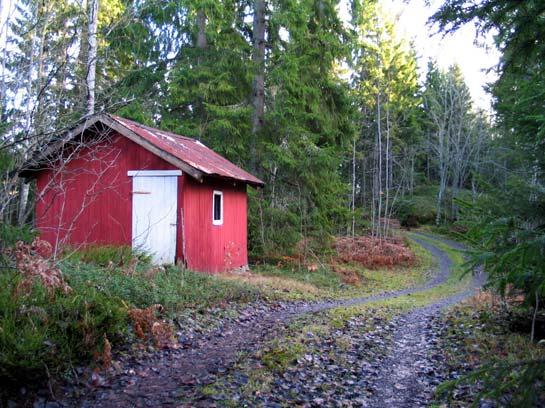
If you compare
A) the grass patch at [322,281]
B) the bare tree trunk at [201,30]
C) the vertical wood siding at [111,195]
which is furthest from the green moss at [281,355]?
the bare tree trunk at [201,30]

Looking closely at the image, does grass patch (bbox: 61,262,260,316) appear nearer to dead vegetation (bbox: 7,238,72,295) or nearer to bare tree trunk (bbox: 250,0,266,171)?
dead vegetation (bbox: 7,238,72,295)

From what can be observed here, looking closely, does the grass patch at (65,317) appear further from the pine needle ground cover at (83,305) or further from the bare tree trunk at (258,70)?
the bare tree trunk at (258,70)

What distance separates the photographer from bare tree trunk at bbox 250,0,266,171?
19.5 meters

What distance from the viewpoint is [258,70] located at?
1958 centimetres

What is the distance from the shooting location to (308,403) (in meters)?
5.32

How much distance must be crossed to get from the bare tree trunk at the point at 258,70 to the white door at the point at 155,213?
718cm

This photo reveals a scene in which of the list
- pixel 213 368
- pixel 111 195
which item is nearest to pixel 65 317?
pixel 213 368

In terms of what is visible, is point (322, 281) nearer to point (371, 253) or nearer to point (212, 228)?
point (212, 228)

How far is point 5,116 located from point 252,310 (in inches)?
231

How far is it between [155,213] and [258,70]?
912cm

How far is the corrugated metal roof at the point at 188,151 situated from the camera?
1280cm

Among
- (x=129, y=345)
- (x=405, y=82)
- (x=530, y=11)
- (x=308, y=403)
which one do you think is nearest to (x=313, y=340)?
(x=308, y=403)

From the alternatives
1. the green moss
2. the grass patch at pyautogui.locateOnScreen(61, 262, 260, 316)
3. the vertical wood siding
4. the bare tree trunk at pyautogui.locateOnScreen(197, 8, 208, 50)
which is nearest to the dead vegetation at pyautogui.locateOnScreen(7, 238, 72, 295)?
the grass patch at pyautogui.locateOnScreen(61, 262, 260, 316)

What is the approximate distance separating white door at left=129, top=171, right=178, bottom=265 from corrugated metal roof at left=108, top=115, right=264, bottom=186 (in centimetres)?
74
